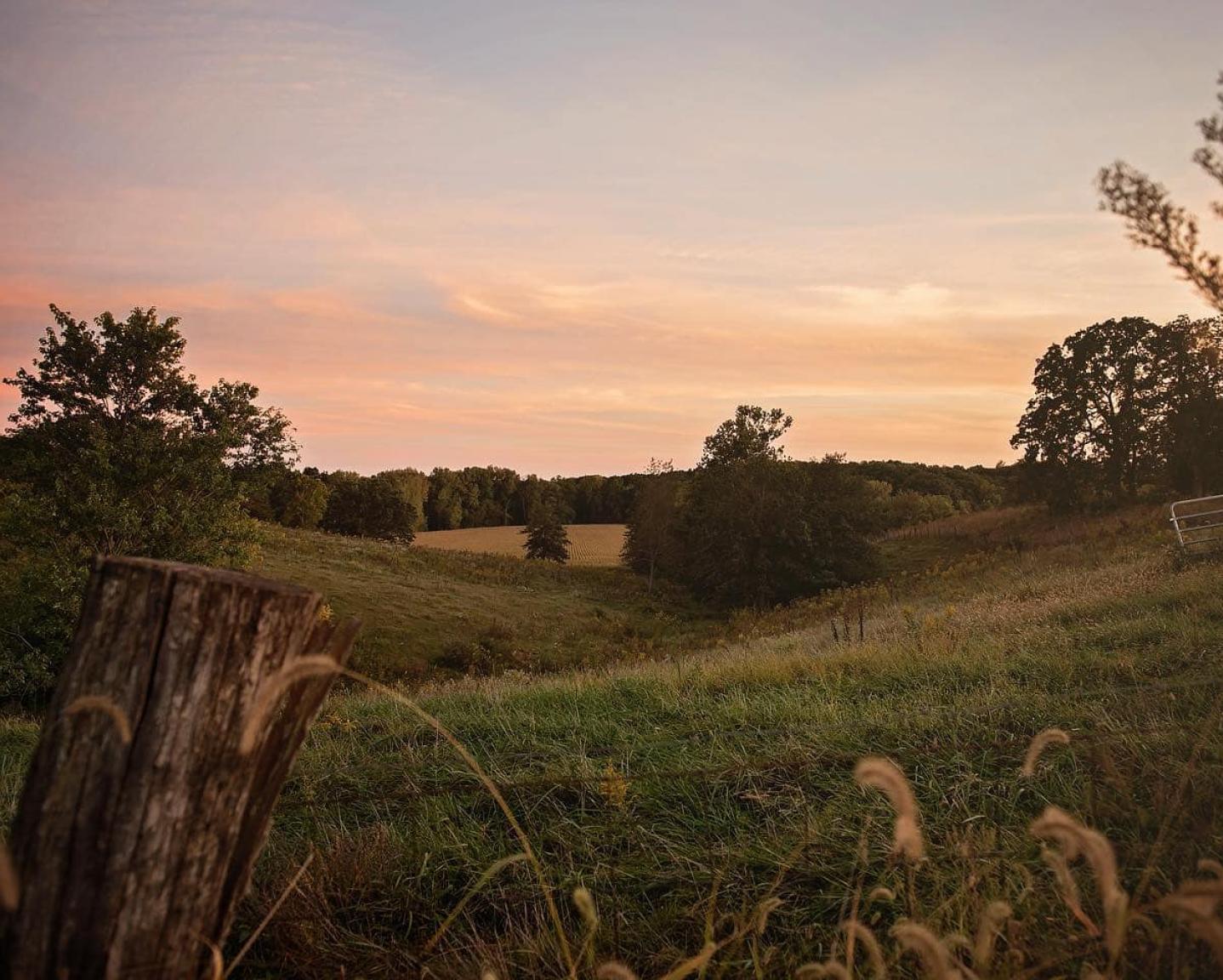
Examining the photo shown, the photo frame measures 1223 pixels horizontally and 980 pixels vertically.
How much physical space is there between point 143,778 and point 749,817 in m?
3.08

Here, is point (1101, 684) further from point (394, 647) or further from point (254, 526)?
point (394, 647)

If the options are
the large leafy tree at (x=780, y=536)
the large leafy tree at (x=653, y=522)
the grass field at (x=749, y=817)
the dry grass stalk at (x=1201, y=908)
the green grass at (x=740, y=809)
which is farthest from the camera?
the large leafy tree at (x=653, y=522)

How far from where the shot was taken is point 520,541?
238 ft

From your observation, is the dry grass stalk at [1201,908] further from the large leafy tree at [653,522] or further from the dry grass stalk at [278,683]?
the large leafy tree at [653,522]

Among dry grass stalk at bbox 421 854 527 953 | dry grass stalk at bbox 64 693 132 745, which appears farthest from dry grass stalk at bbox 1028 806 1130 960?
dry grass stalk at bbox 64 693 132 745

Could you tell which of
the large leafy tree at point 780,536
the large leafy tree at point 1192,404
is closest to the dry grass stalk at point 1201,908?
the large leafy tree at point 780,536

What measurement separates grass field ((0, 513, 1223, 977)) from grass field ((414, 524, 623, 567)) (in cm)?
5253

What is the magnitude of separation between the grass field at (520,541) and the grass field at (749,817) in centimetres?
5253

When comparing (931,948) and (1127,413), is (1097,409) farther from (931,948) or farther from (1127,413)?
(931,948)

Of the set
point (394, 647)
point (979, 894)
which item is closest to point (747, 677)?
point (979, 894)

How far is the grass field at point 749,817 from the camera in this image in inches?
124

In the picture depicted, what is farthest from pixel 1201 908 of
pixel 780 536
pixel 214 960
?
pixel 780 536

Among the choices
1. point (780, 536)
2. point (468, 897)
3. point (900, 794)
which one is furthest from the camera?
point (780, 536)

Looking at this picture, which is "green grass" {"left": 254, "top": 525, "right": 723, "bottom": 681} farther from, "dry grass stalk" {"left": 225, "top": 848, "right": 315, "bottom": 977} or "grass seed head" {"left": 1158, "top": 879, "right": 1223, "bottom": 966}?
"grass seed head" {"left": 1158, "top": 879, "right": 1223, "bottom": 966}
